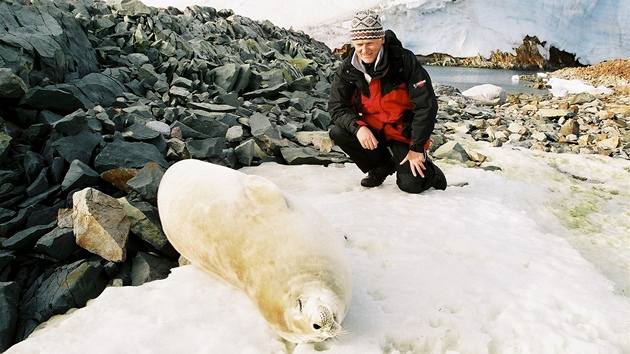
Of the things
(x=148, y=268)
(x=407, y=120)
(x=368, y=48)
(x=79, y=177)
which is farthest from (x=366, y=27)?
(x=79, y=177)

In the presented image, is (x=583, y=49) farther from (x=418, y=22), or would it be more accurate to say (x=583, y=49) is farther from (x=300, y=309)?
(x=300, y=309)

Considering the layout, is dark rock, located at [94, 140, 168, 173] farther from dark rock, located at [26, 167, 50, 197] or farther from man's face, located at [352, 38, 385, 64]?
man's face, located at [352, 38, 385, 64]

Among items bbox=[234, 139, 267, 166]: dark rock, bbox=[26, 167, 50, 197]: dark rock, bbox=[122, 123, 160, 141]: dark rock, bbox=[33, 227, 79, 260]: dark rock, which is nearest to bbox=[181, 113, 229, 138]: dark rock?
bbox=[234, 139, 267, 166]: dark rock

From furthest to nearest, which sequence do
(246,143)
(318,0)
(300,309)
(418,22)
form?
(318,0) < (418,22) < (246,143) < (300,309)

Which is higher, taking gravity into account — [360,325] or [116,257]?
[360,325]

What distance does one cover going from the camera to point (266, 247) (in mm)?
1891

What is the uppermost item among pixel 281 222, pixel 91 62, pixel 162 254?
pixel 281 222

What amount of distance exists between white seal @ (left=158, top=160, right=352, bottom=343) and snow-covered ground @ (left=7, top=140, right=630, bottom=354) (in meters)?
0.17

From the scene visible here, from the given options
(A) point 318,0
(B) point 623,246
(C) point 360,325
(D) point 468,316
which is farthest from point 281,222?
(A) point 318,0

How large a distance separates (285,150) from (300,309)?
3.34 meters

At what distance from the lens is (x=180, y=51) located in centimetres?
729

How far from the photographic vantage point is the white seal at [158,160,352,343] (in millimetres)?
1717

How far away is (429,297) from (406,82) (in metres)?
1.79

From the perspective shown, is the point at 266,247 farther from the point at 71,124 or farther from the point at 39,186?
the point at 71,124
